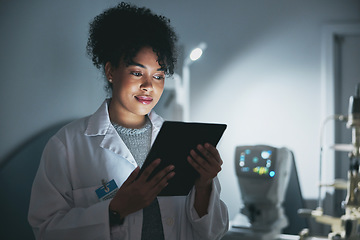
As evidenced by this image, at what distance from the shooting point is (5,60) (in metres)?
1.18

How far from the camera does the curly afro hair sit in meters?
1.07

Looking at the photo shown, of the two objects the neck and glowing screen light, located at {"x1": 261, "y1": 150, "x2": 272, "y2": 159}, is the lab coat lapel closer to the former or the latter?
the neck

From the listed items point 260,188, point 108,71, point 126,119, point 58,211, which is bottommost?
point 260,188

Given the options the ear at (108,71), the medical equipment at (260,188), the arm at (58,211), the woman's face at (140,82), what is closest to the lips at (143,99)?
the woman's face at (140,82)

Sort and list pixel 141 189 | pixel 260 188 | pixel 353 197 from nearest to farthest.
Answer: pixel 141 189 → pixel 353 197 → pixel 260 188

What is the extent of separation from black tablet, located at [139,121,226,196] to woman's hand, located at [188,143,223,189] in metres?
0.02

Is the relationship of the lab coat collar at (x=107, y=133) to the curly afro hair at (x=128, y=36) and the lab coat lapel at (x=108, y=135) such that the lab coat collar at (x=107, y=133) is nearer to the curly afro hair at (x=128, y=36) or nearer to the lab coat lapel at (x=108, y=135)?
the lab coat lapel at (x=108, y=135)

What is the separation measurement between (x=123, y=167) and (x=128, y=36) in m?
0.36

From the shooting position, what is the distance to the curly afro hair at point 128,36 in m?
1.07

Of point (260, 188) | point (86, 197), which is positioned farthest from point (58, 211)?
point (260, 188)

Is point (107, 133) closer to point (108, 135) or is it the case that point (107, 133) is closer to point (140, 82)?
point (108, 135)

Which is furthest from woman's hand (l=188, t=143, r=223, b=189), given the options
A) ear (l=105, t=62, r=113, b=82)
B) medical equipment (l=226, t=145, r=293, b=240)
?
medical equipment (l=226, t=145, r=293, b=240)

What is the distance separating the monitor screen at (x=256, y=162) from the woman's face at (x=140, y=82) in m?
1.15

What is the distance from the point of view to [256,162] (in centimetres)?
210
